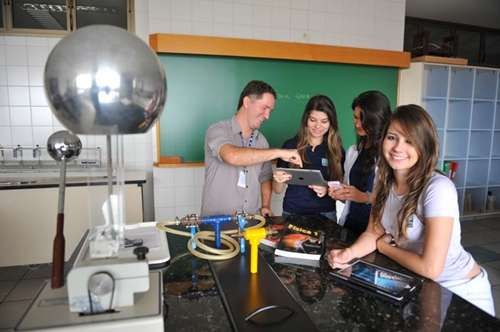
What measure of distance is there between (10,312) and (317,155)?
235cm

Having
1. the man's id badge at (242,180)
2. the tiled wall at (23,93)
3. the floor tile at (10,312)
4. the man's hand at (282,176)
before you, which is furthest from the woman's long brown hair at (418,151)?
the tiled wall at (23,93)

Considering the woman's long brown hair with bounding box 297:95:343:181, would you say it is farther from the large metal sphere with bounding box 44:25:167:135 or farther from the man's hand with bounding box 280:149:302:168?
the large metal sphere with bounding box 44:25:167:135

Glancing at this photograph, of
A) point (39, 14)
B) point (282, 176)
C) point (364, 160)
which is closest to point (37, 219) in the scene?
point (39, 14)

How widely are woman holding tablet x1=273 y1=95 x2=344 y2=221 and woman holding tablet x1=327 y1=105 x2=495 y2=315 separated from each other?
2.30ft

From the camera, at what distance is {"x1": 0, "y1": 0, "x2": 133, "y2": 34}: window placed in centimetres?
331

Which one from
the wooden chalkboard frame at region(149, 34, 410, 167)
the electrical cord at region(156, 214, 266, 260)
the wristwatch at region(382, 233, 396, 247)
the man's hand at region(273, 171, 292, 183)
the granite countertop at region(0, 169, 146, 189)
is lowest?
the granite countertop at region(0, 169, 146, 189)

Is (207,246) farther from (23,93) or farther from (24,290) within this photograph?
(23,93)

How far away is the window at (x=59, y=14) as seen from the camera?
10.9 feet

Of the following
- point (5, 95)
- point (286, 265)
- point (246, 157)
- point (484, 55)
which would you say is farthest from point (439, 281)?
point (484, 55)

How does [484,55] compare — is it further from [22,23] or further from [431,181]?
[22,23]

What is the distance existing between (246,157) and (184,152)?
6.09 feet

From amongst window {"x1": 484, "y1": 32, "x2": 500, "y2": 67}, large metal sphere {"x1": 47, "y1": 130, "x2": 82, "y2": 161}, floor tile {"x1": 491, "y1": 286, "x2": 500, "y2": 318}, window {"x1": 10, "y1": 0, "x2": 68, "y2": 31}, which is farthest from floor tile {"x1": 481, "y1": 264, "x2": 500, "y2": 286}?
window {"x1": 10, "y1": 0, "x2": 68, "y2": 31}

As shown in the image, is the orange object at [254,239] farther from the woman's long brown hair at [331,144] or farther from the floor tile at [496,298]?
the floor tile at [496,298]

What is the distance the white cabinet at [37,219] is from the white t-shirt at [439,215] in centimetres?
223
